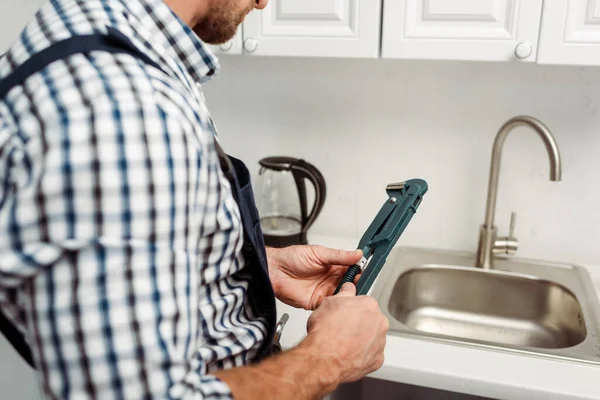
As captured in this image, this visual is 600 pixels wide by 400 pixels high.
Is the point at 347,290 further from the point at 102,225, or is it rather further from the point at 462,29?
the point at 462,29

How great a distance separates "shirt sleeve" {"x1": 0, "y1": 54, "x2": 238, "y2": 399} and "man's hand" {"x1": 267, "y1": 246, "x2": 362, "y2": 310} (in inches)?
18.6

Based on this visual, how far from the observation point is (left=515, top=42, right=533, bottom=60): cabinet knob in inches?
40.4

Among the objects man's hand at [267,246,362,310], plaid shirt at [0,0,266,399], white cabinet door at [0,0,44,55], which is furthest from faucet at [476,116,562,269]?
white cabinet door at [0,0,44,55]

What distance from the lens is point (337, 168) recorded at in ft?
5.14

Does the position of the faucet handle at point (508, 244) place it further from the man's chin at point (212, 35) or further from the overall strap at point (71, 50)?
the overall strap at point (71, 50)

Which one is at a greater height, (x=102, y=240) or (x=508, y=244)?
(x=102, y=240)

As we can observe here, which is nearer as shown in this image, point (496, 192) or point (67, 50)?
point (67, 50)

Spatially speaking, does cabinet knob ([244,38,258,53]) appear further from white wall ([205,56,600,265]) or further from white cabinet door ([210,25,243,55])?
white wall ([205,56,600,265])

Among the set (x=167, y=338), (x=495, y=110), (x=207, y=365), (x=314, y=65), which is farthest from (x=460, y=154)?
(x=167, y=338)

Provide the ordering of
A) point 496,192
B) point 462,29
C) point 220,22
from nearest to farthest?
point 220,22 → point 462,29 → point 496,192

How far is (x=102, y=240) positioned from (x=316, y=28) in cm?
81

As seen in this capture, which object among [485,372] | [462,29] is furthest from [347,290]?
[462,29]

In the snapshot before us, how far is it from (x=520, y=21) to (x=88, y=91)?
842 mm

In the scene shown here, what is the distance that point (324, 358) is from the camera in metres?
0.63
